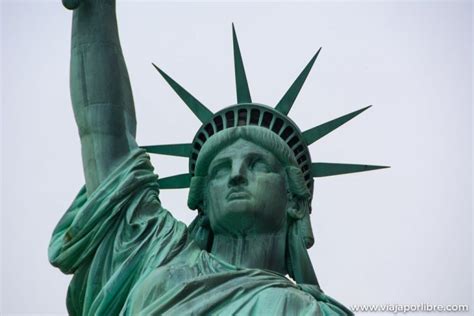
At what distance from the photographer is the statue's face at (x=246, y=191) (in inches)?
525

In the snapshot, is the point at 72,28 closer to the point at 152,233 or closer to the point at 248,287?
the point at 152,233

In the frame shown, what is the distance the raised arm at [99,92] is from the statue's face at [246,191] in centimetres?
98

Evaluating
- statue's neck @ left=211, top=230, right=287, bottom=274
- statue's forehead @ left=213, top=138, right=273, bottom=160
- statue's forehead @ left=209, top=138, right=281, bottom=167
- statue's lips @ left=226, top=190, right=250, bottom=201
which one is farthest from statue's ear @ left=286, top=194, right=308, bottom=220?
statue's lips @ left=226, top=190, right=250, bottom=201

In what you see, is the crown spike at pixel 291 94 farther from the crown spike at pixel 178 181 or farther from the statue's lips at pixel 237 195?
the statue's lips at pixel 237 195

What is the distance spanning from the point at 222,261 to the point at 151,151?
2.22 m

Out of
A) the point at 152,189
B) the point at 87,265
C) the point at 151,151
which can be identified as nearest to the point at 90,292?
the point at 87,265

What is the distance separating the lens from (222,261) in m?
12.9

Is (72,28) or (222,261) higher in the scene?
(72,28)

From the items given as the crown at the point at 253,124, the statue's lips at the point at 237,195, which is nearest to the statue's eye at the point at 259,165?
the statue's lips at the point at 237,195

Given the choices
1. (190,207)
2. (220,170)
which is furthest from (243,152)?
(190,207)

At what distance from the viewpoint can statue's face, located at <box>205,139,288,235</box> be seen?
43.8 feet

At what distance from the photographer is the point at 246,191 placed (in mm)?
13391

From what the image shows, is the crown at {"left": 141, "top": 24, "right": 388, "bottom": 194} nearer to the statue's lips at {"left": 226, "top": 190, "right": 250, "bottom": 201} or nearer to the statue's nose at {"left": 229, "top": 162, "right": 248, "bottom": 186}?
the statue's nose at {"left": 229, "top": 162, "right": 248, "bottom": 186}

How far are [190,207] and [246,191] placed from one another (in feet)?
3.37
